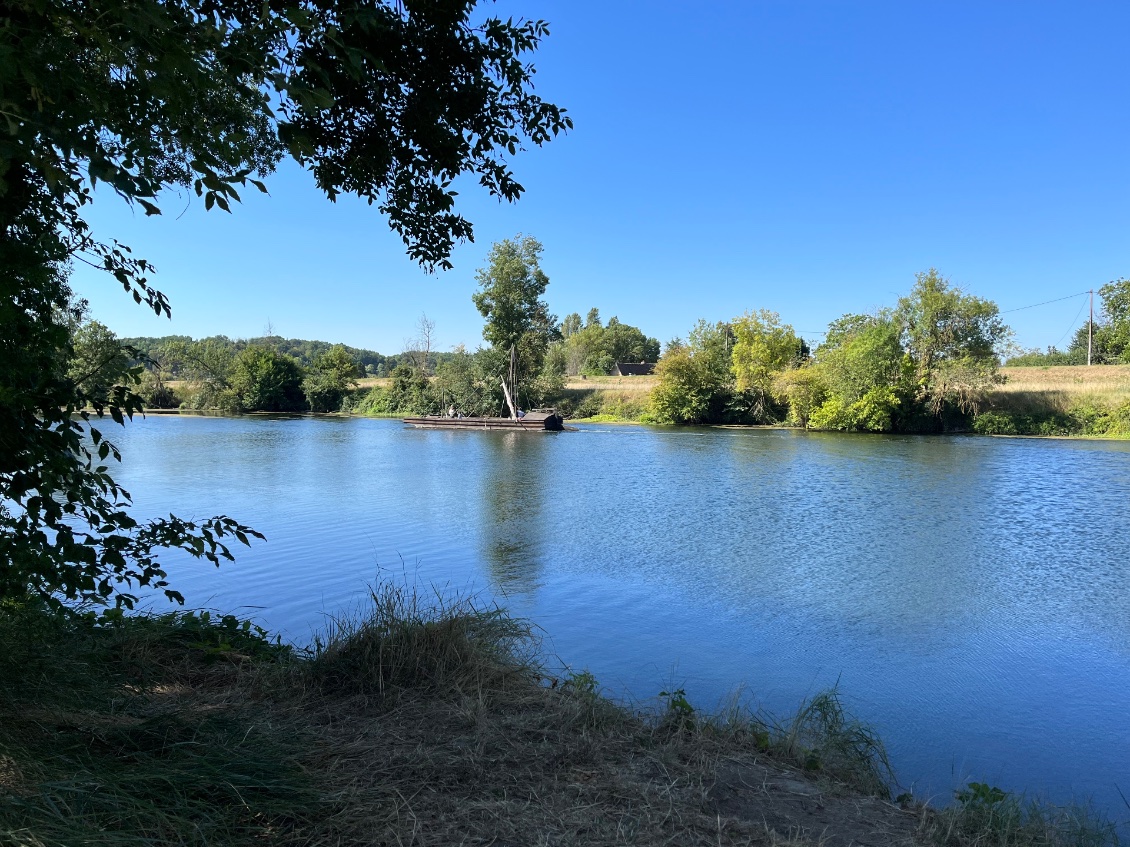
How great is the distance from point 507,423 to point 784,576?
1512 inches

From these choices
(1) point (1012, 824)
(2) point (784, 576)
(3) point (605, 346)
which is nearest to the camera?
(1) point (1012, 824)

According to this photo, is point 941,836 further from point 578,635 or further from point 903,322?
point 903,322

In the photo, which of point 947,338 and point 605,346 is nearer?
point 947,338

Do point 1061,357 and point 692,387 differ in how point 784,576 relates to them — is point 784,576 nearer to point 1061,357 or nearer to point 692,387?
point 692,387

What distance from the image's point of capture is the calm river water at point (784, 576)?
6.18 meters

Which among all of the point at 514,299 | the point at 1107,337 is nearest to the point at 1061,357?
the point at 1107,337

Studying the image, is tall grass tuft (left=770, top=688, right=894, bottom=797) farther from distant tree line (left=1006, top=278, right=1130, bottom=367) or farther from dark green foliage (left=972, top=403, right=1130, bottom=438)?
distant tree line (left=1006, top=278, right=1130, bottom=367)

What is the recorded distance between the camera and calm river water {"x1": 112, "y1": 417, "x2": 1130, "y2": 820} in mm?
6184

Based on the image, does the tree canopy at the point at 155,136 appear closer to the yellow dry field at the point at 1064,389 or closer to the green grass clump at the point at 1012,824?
the green grass clump at the point at 1012,824

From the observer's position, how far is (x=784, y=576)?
35.5 feet

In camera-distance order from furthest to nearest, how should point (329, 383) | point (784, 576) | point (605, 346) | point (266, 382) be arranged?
point (605, 346)
point (329, 383)
point (266, 382)
point (784, 576)

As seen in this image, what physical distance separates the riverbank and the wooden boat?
1657 inches

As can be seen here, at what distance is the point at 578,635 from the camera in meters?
7.89

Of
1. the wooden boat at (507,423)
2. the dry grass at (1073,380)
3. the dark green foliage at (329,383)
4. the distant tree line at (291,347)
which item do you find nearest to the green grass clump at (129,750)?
the distant tree line at (291,347)
